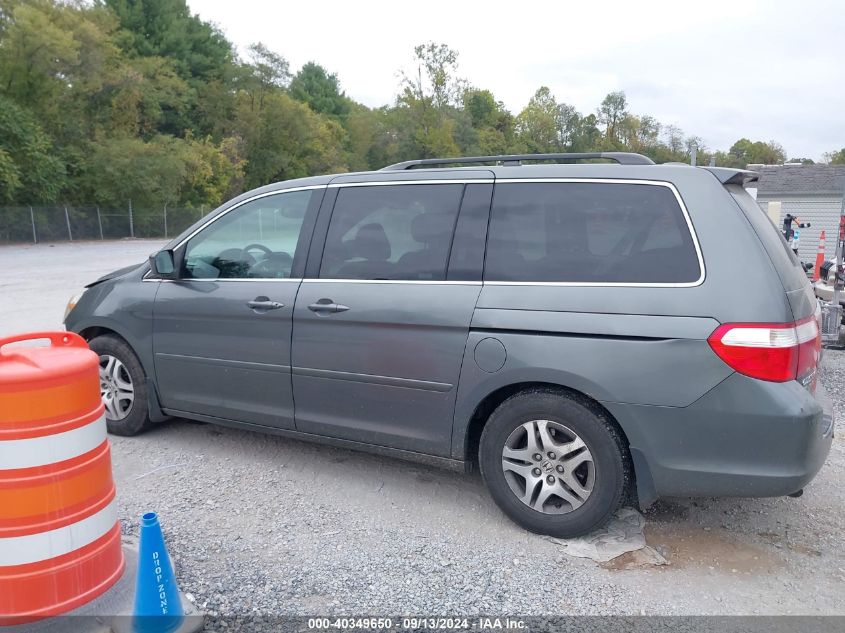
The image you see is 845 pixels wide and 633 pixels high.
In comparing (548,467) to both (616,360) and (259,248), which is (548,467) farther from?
(259,248)

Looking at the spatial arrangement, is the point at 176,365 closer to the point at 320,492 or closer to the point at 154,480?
the point at 154,480

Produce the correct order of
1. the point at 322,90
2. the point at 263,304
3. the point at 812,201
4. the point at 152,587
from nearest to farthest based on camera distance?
the point at 152,587 → the point at 263,304 → the point at 812,201 → the point at 322,90

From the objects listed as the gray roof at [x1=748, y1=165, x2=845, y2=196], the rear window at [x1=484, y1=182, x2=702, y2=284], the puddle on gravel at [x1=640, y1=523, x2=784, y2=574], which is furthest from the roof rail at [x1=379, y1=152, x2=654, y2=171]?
the gray roof at [x1=748, y1=165, x2=845, y2=196]

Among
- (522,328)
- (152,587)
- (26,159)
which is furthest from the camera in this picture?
(26,159)

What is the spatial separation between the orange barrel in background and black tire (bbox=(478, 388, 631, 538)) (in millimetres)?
1850

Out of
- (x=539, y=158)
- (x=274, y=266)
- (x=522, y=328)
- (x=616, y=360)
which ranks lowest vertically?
(x=616, y=360)

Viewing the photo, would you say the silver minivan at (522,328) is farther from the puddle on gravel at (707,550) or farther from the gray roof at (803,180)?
the gray roof at (803,180)

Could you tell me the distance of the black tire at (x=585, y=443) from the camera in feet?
10.6

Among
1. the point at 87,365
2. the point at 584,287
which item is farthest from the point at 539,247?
the point at 87,365

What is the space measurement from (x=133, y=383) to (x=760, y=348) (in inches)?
156

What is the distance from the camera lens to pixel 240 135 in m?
55.2

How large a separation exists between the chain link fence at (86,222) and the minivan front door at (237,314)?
2542 cm

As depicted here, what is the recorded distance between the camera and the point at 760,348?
294 centimetres

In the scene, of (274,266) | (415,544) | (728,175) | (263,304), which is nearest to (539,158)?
(728,175)
